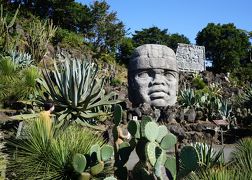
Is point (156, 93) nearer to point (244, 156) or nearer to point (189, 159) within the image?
point (244, 156)

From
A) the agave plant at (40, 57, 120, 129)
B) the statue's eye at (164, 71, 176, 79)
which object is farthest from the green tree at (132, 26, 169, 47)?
the agave plant at (40, 57, 120, 129)

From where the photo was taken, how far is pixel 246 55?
50.1 meters

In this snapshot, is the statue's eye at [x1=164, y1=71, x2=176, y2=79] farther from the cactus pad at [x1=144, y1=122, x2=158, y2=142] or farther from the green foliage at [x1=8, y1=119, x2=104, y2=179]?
the cactus pad at [x1=144, y1=122, x2=158, y2=142]

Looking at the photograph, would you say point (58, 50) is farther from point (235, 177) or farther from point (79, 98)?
point (235, 177)

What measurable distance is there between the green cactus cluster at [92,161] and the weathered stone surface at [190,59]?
25.3m

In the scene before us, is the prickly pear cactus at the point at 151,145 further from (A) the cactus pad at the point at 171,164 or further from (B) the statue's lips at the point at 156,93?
(B) the statue's lips at the point at 156,93

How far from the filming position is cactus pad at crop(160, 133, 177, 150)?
453 centimetres

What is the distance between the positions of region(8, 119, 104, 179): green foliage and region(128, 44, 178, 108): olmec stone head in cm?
584

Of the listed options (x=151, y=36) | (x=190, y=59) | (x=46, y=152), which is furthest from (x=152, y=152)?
(x=151, y=36)

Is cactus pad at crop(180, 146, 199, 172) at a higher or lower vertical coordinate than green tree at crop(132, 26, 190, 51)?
lower

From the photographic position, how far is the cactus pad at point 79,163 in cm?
462

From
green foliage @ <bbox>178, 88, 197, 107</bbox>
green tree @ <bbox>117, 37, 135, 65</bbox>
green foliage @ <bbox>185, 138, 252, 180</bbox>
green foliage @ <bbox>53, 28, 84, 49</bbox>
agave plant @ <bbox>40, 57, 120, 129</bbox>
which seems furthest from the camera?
green tree @ <bbox>117, 37, 135, 65</bbox>

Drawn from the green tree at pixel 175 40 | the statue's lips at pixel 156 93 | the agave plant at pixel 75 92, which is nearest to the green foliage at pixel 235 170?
the agave plant at pixel 75 92

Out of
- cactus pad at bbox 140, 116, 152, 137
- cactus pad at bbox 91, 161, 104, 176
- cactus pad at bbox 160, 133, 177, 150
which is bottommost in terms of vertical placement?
cactus pad at bbox 91, 161, 104, 176
